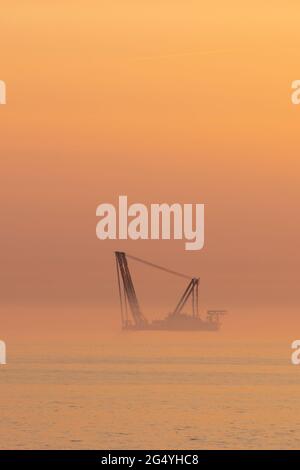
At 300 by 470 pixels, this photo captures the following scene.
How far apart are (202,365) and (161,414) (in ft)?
128

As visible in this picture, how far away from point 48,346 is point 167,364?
3183 centimetres

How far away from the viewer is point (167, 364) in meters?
98.9
